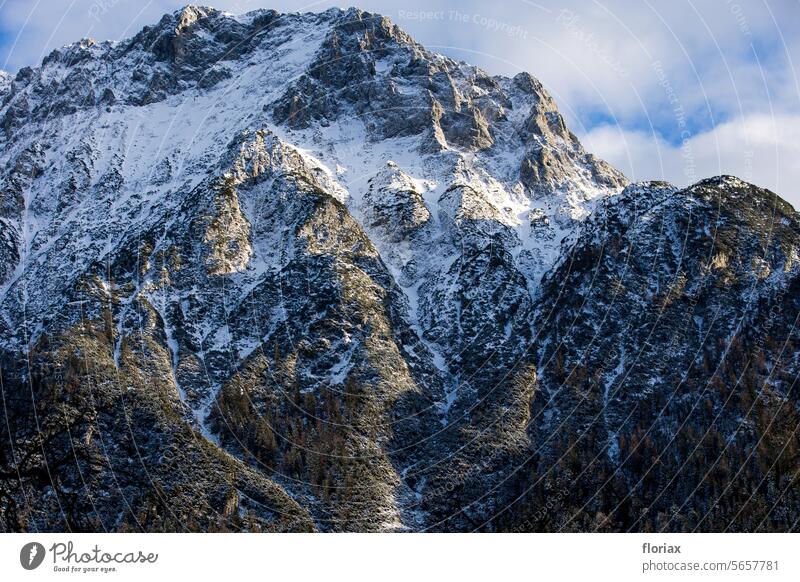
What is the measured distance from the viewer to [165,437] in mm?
169375

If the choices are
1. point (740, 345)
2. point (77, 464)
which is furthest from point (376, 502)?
point (740, 345)

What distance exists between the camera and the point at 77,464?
16362 cm

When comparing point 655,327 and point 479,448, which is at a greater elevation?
point 655,327

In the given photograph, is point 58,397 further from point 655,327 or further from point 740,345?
point 740,345

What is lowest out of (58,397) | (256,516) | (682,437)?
(256,516)

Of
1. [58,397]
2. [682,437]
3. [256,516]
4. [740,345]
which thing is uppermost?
[740,345]

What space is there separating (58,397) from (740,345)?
130 m

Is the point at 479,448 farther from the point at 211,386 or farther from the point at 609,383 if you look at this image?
the point at 211,386

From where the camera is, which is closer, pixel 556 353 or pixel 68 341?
pixel 68 341

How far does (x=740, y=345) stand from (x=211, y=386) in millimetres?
103928
